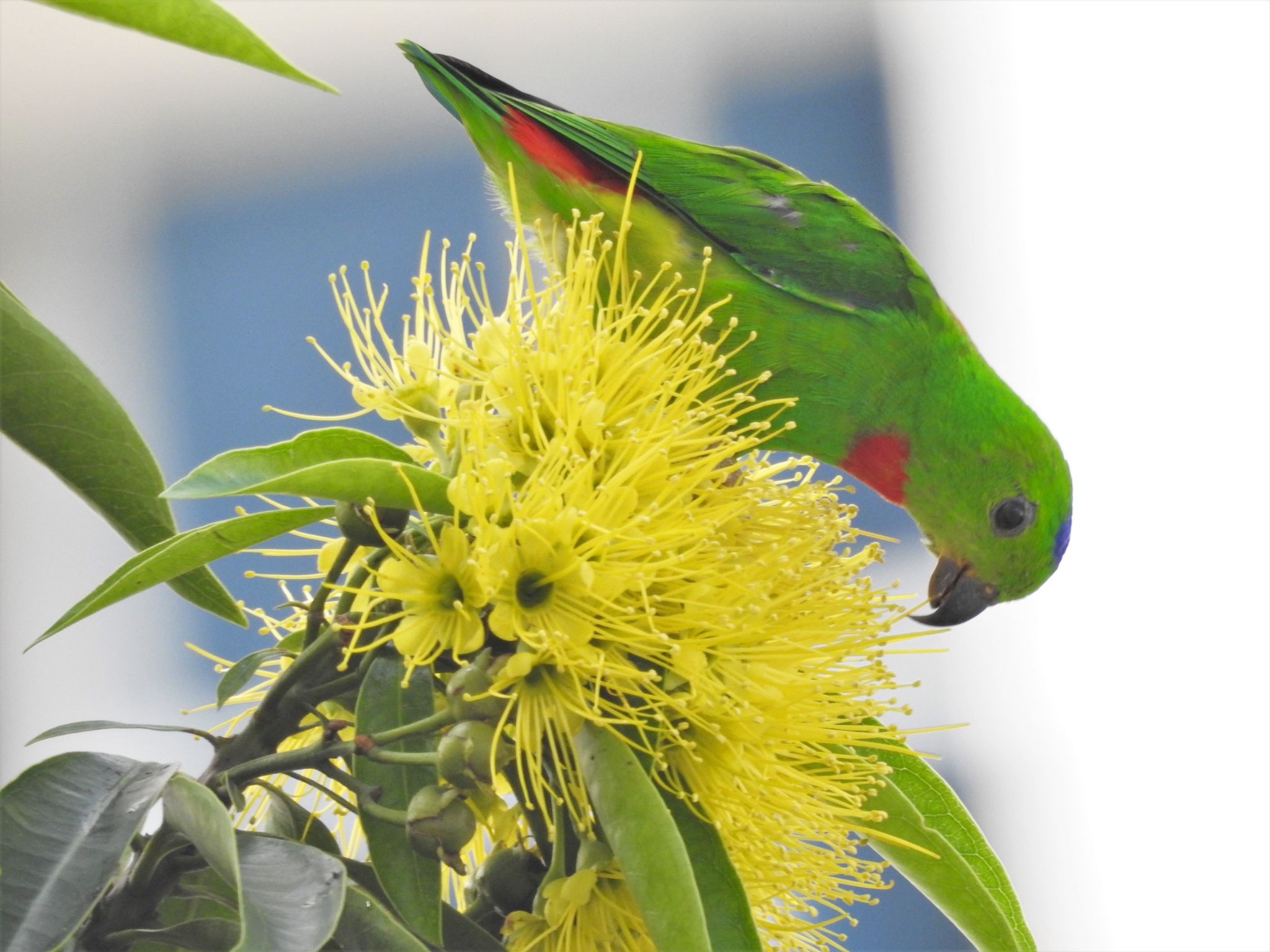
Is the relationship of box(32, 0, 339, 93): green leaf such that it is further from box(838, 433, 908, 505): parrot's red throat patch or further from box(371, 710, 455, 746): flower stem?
box(838, 433, 908, 505): parrot's red throat patch

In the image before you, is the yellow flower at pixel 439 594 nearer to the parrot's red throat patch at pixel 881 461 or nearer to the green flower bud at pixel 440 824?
the green flower bud at pixel 440 824

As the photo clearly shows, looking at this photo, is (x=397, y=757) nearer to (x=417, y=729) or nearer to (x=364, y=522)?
(x=417, y=729)

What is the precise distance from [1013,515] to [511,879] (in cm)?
78

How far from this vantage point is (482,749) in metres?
0.56

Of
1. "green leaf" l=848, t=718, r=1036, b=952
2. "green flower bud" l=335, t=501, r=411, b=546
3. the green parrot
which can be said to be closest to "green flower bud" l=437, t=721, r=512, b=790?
"green flower bud" l=335, t=501, r=411, b=546

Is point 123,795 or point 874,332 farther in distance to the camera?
point 874,332

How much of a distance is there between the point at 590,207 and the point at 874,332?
1.12 feet

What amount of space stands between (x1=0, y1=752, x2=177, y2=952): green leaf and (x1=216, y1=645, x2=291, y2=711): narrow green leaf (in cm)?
6

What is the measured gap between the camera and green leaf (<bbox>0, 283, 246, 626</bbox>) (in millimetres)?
611

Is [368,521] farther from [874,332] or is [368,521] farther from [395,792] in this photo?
[874,332]

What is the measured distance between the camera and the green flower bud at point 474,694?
0.57m

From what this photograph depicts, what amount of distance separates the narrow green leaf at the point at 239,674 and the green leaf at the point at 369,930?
14 cm

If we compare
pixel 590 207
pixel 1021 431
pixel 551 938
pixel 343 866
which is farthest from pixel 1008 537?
pixel 343 866

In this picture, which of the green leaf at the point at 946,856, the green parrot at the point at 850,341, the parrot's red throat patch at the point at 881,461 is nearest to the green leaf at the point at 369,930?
the green leaf at the point at 946,856
